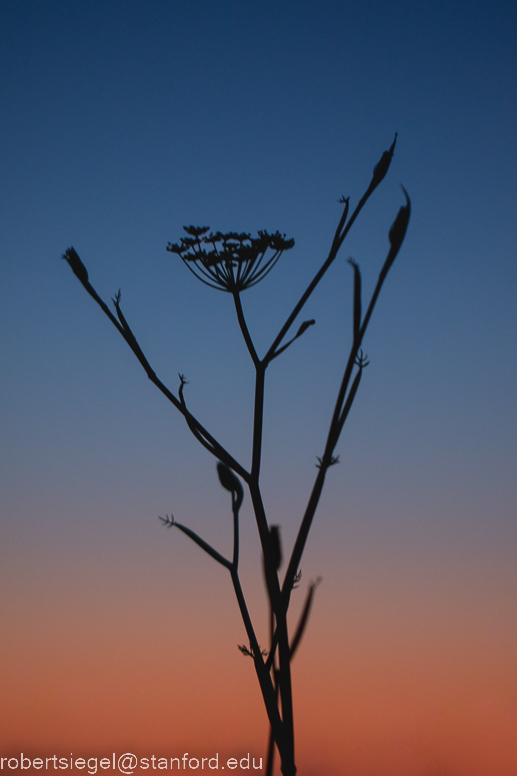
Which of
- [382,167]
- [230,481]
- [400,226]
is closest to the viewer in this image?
[400,226]

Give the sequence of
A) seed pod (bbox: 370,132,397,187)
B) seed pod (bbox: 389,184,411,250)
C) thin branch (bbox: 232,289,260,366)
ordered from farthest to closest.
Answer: thin branch (bbox: 232,289,260,366)
seed pod (bbox: 370,132,397,187)
seed pod (bbox: 389,184,411,250)

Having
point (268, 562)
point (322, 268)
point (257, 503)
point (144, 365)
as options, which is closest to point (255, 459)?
point (257, 503)

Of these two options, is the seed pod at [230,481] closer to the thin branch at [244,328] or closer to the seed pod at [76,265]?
the thin branch at [244,328]

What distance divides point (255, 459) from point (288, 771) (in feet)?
3.73

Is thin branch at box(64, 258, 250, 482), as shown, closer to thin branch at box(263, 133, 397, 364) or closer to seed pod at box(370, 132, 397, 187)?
thin branch at box(263, 133, 397, 364)

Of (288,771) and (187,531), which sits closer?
(288,771)

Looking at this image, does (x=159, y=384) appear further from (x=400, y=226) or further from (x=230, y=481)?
(x=400, y=226)

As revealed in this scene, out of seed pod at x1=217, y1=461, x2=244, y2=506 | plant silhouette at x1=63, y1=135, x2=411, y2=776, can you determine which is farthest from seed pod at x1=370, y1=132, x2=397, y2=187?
seed pod at x1=217, y1=461, x2=244, y2=506

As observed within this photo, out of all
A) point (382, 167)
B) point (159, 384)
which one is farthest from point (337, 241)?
point (159, 384)

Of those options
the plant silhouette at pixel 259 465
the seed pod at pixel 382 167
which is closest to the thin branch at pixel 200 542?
the plant silhouette at pixel 259 465

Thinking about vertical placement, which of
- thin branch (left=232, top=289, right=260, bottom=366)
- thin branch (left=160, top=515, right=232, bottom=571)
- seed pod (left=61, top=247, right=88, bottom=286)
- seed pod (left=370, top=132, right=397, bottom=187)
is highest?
seed pod (left=370, top=132, right=397, bottom=187)

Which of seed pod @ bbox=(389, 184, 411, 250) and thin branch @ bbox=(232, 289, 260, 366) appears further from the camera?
thin branch @ bbox=(232, 289, 260, 366)

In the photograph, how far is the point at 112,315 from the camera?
2895 mm

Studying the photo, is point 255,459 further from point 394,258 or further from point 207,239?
point 207,239
